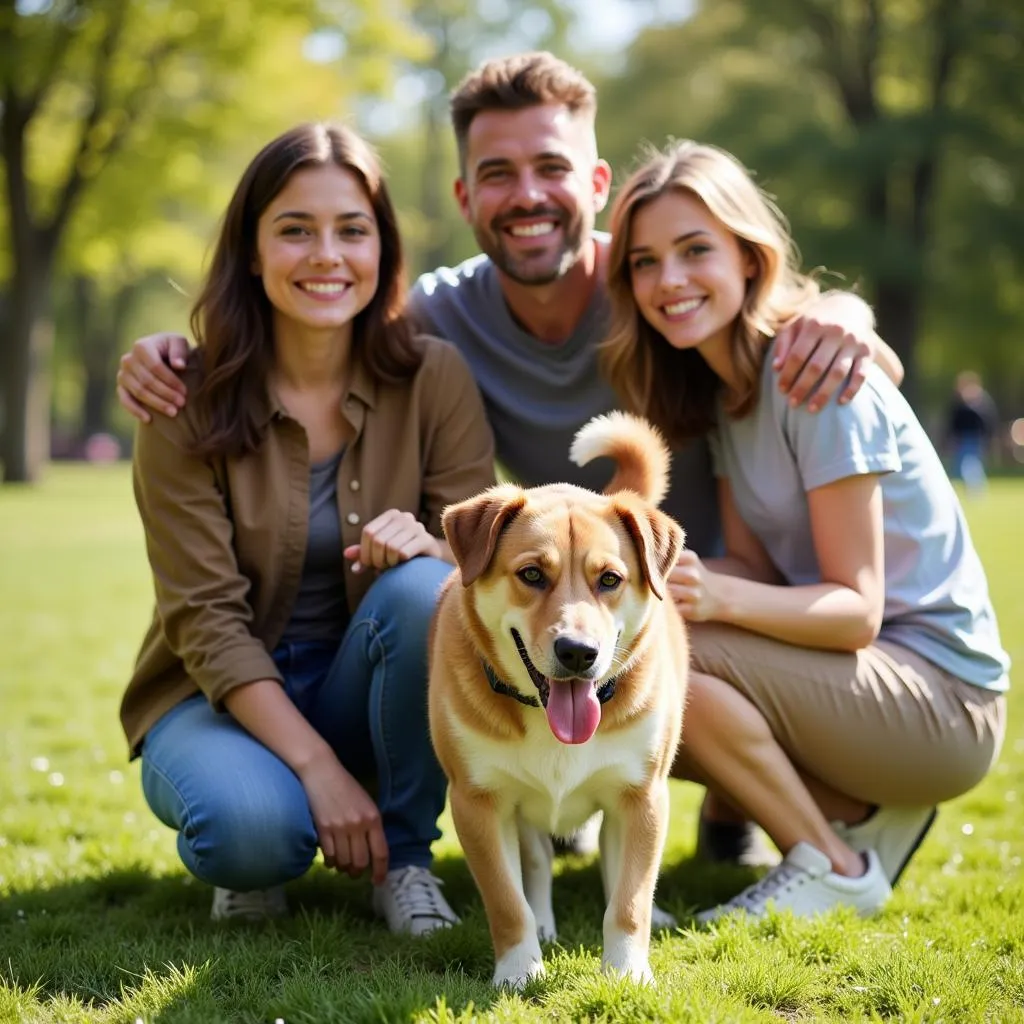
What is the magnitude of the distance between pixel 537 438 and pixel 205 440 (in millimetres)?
1477

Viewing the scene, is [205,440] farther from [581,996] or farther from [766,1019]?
[766,1019]

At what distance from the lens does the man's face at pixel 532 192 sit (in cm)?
464

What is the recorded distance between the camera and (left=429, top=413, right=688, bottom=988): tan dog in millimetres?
3123

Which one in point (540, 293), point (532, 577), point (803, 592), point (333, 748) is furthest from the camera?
point (540, 293)

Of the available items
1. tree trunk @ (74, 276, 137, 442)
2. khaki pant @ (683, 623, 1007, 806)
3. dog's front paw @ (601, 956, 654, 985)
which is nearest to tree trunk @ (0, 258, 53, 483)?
tree trunk @ (74, 276, 137, 442)

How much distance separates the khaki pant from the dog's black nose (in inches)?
36.8

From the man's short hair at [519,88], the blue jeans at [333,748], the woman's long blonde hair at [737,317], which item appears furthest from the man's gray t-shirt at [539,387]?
the blue jeans at [333,748]

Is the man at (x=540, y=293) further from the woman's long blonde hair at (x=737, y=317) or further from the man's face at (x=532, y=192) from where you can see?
the woman's long blonde hair at (x=737, y=317)

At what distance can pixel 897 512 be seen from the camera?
3.97 m

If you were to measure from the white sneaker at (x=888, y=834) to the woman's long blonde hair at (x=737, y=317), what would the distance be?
1466 millimetres

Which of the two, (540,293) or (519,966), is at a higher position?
(540,293)

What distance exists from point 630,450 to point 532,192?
1405 millimetres

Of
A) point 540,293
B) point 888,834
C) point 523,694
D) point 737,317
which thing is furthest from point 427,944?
point 540,293

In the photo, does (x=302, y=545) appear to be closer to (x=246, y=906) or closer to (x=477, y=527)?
(x=477, y=527)
